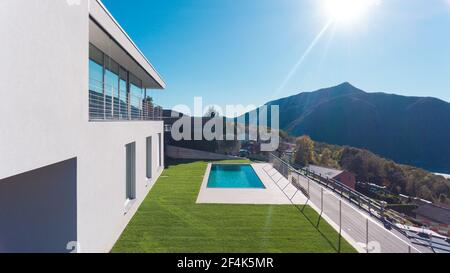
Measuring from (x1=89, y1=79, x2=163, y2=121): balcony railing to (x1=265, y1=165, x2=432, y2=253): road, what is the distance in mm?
6664

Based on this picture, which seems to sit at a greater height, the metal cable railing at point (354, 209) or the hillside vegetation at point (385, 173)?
the metal cable railing at point (354, 209)

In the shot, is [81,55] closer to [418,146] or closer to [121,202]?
[121,202]

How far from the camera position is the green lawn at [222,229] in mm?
6000

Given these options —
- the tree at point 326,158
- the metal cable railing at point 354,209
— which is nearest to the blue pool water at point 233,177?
the metal cable railing at point 354,209

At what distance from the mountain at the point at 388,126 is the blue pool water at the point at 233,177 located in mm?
→ 61022

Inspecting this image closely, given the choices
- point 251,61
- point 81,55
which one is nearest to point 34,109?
point 81,55

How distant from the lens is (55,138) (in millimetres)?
3648

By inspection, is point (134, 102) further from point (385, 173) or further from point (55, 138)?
point (385, 173)

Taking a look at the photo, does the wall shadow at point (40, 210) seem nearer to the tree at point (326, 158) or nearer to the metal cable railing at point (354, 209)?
the metal cable railing at point (354, 209)

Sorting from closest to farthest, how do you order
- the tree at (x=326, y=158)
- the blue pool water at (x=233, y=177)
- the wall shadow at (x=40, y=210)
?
the wall shadow at (x=40, y=210) → the blue pool water at (x=233, y=177) → the tree at (x=326, y=158)

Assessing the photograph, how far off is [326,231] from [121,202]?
565cm

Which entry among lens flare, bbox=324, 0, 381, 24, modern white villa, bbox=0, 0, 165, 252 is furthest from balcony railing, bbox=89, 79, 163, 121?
lens flare, bbox=324, 0, 381, 24

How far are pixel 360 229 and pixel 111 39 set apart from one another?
27.6 ft

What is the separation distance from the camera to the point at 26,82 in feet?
9.88
